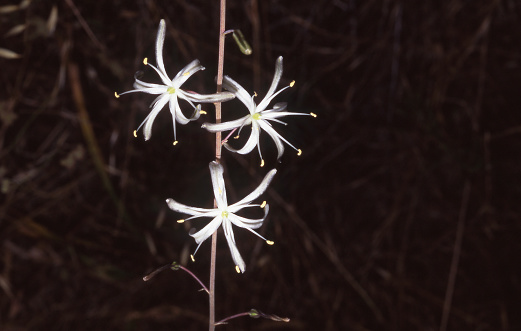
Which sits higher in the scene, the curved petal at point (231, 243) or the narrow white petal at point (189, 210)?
the narrow white petal at point (189, 210)

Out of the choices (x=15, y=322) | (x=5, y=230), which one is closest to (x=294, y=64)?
(x=5, y=230)

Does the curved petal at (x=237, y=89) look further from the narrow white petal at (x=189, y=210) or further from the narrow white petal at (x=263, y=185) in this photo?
the narrow white petal at (x=189, y=210)

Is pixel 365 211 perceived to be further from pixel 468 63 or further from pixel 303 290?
pixel 468 63

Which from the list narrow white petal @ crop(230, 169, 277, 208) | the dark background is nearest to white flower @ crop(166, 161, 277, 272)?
narrow white petal @ crop(230, 169, 277, 208)

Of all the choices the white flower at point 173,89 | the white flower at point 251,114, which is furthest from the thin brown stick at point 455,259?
the white flower at point 173,89

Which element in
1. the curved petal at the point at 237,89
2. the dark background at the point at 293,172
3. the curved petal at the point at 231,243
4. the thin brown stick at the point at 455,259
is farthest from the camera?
the thin brown stick at the point at 455,259

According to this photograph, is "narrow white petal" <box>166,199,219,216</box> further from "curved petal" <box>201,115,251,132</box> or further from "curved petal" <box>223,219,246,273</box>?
"curved petal" <box>201,115,251,132</box>

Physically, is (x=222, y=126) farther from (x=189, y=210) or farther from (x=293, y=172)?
(x=293, y=172)

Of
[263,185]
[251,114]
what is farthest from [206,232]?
[251,114]
